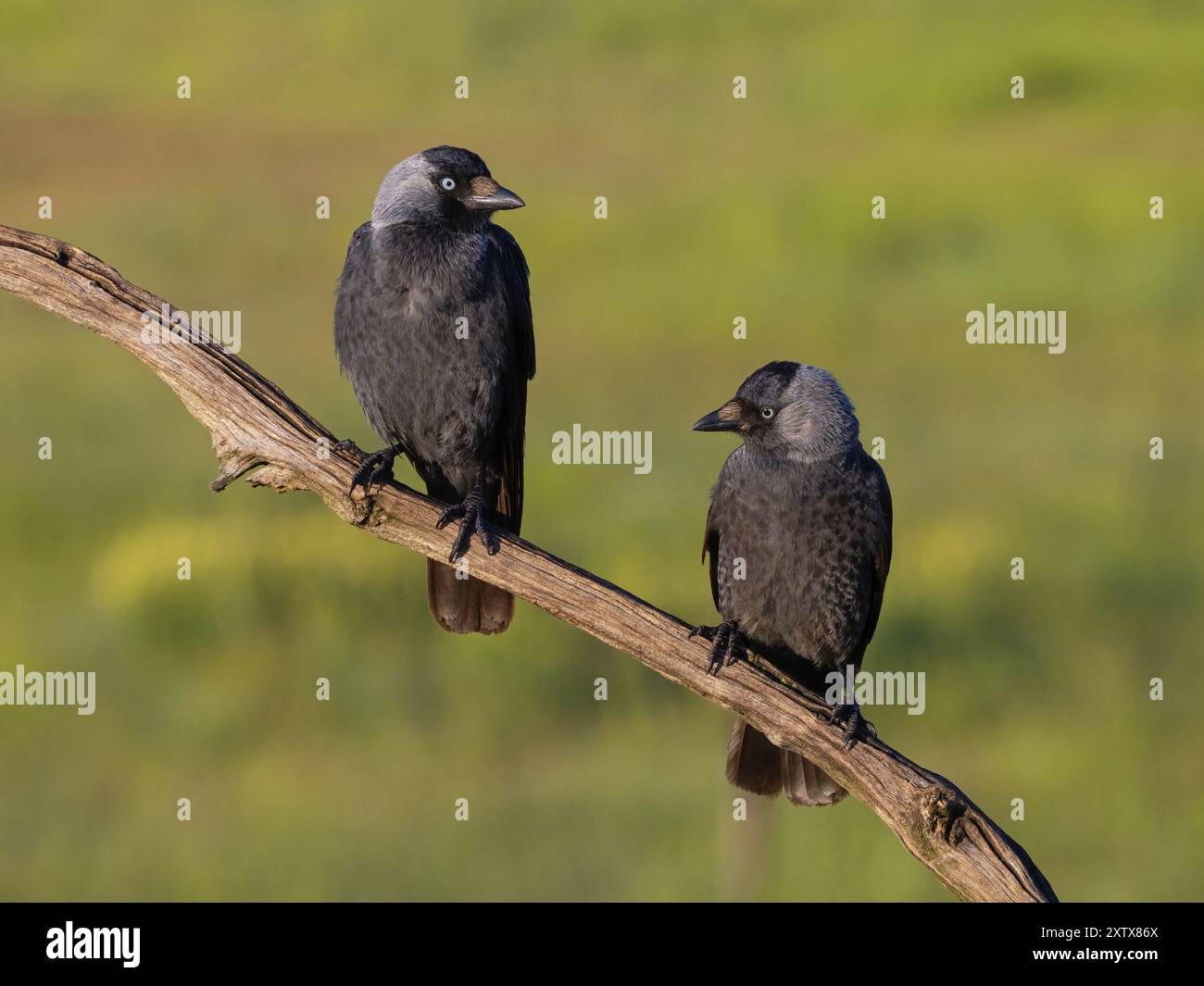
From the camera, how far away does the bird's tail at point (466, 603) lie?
9320 millimetres

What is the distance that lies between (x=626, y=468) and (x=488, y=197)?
12.6m

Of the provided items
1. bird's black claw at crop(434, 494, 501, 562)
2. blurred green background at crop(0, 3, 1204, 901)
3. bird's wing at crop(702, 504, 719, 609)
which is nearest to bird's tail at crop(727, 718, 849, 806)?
A: bird's wing at crop(702, 504, 719, 609)

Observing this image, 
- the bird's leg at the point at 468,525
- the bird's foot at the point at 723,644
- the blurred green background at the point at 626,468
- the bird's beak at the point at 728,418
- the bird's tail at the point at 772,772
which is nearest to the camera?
the bird's foot at the point at 723,644

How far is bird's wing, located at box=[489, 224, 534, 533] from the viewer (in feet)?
30.0

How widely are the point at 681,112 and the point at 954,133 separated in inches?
246

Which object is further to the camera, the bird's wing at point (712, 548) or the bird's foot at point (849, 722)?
the bird's wing at point (712, 548)

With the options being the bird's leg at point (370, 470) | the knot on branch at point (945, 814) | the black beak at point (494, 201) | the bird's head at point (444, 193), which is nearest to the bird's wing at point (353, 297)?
the bird's head at point (444, 193)

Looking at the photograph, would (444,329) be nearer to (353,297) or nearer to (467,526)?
(353,297)

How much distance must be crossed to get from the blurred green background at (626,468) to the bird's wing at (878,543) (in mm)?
4685

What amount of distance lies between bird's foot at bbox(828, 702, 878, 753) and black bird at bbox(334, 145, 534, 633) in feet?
6.23

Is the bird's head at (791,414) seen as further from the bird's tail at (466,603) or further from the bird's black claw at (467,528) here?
the bird's tail at (466,603)

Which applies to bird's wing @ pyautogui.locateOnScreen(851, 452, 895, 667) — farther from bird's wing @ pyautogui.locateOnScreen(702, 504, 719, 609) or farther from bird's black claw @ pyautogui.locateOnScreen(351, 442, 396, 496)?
bird's black claw @ pyautogui.locateOnScreen(351, 442, 396, 496)

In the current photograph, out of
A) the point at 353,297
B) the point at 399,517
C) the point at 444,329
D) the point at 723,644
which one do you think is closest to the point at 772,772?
the point at 723,644

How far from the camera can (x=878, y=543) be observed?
30.0ft
